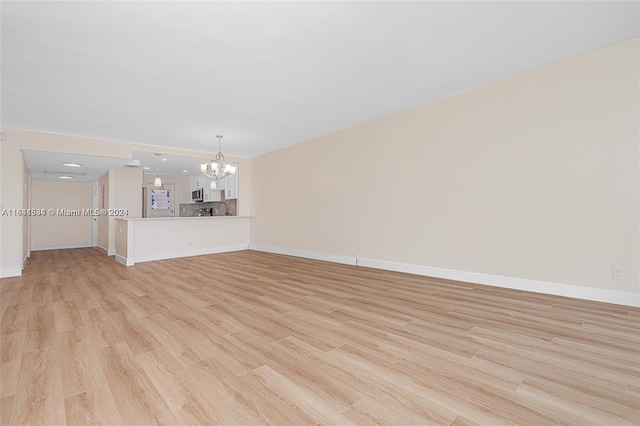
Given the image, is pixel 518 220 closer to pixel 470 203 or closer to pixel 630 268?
pixel 470 203

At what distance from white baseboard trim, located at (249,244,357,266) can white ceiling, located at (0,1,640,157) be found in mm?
2738

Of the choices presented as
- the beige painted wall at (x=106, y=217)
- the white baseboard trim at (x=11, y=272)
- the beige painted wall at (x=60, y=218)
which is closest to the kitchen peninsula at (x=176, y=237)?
the beige painted wall at (x=106, y=217)

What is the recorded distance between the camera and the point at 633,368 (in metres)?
1.79

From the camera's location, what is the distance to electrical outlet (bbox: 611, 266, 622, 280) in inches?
115

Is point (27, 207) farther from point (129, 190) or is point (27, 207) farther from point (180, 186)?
point (180, 186)

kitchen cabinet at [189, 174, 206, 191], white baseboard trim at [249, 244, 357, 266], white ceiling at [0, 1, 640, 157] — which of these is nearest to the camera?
white ceiling at [0, 1, 640, 157]

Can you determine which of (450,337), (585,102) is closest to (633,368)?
(450,337)

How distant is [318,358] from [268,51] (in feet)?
9.11

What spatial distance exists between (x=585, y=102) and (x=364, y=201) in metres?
3.14

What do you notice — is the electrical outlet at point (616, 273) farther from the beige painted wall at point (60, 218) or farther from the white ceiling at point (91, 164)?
the beige painted wall at point (60, 218)

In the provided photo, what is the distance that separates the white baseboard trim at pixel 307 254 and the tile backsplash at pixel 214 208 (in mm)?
1379

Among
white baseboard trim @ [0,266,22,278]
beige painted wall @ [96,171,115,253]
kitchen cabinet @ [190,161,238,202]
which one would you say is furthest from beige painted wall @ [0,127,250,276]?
kitchen cabinet @ [190,161,238,202]

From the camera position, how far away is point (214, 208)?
9.61 metres

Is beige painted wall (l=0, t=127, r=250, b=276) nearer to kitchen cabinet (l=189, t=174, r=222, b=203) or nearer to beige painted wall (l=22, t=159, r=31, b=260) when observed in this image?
beige painted wall (l=22, t=159, r=31, b=260)
